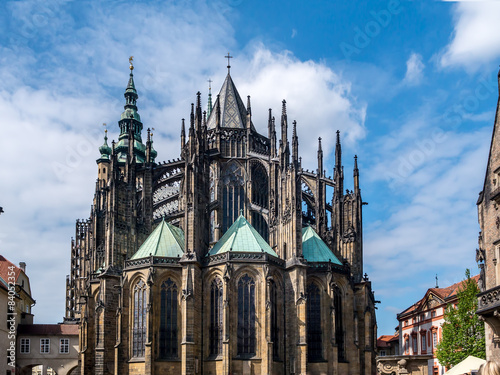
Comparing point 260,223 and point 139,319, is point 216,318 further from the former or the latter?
point 260,223

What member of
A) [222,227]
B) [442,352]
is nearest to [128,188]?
[222,227]

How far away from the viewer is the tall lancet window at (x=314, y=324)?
4831 centimetres

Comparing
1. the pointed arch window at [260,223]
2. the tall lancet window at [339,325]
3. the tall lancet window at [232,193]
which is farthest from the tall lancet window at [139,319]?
the tall lancet window at [339,325]

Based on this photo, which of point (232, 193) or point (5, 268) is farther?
point (232, 193)

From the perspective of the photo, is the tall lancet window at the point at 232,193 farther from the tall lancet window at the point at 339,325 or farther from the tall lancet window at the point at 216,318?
the tall lancet window at the point at 339,325

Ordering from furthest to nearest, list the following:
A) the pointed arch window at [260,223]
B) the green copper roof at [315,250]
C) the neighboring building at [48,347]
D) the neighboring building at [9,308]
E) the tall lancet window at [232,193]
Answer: the tall lancet window at [232,193] → the pointed arch window at [260,223] → the neighboring building at [48,347] → the green copper roof at [315,250] → the neighboring building at [9,308]

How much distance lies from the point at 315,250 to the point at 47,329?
2594 centimetres

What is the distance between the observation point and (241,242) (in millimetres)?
48188

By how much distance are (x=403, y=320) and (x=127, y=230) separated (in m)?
34.3

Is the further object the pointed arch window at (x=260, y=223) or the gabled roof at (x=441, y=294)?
the pointed arch window at (x=260, y=223)

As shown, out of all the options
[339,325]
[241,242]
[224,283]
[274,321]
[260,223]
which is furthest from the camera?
[260,223]

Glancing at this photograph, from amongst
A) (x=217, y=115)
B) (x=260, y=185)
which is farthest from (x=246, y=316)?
(x=217, y=115)

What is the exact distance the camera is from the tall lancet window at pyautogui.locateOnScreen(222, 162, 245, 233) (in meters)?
59.2

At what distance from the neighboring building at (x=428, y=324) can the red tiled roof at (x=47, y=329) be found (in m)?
31.7
